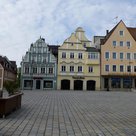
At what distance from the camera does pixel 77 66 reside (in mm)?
65875

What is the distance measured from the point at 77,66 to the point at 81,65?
3.26ft

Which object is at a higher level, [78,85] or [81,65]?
[81,65]

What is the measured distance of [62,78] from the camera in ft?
213

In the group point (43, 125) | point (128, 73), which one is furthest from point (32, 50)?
point (43, 125)

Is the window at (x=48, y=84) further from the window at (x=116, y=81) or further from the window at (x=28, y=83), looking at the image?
the window at (x=116, y=81)

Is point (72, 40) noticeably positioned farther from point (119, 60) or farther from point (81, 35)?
point (119, 60)

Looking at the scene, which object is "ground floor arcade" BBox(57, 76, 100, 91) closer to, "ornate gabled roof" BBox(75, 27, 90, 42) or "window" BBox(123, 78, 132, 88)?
"window" BBox(123, 78, 132, 88)

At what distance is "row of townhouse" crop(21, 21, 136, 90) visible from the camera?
6500 cm

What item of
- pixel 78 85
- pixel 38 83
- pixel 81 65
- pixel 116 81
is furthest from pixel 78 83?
pixel 38 83

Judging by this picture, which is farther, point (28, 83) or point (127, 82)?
point (127, 82)

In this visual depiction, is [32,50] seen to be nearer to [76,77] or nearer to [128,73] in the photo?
[76,77]

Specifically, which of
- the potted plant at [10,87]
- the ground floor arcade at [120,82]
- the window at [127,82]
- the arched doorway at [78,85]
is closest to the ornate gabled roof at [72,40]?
the arched doorway at [78,85]

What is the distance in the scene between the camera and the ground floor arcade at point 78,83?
6525cm

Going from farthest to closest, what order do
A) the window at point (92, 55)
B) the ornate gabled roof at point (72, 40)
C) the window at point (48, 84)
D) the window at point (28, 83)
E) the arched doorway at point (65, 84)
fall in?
the window at point (92, 55) → the ornate gabled roof at point (72, 40) → the arched doorway at point (65, 84) → the window at point (48, 84) → the window at point (28, 83)
